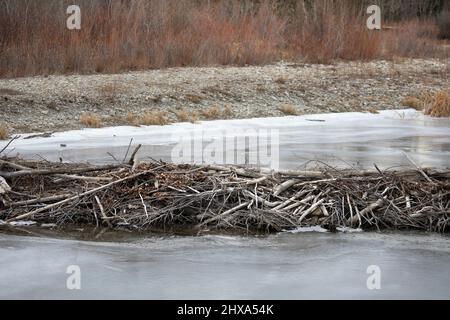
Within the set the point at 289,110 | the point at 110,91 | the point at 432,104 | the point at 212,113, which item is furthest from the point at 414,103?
the point at 110,91

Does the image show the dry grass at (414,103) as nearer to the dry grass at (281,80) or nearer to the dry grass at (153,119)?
the dry grass at (281,80)

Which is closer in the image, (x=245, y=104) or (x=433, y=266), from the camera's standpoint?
(x=433, y=266)

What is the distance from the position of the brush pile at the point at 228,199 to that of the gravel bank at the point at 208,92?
617cm

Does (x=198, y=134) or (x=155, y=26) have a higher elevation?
(x=155, y=26)

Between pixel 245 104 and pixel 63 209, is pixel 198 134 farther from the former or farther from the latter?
pixel 63 209

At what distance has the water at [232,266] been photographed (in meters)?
5.13

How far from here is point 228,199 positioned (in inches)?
286

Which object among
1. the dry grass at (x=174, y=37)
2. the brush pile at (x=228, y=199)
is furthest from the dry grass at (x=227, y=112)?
the brush pile at (x=228, y=199)

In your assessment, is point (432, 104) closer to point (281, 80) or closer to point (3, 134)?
point (281, 80)

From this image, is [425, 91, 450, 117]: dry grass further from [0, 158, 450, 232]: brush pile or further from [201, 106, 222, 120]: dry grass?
[0, 158, 450, 232]: brush pile

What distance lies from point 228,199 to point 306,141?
505 cm
